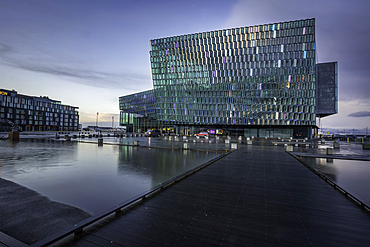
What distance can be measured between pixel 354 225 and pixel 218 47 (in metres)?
71.4

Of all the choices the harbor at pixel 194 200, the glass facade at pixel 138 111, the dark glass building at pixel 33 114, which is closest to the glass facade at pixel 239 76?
the glass facade at pixel 138 111

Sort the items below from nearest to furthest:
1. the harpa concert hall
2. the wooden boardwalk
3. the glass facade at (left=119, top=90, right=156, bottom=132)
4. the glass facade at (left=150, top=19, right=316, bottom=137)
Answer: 1. the wooden boardwalk
2. the glass facade at (left=150, top=19, right=316, bottom=137)
3. the harpa concert hall
4. the glass facade at (left=119, top=90, right=156, bottom=132)

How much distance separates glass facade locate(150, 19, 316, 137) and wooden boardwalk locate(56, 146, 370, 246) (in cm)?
6352

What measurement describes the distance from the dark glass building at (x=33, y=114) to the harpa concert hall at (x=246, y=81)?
264 ft

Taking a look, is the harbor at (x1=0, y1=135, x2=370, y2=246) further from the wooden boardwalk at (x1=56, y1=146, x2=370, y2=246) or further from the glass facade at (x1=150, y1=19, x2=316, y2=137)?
the glass facade at (x1=150, y1=19, x2=316, y2=137)

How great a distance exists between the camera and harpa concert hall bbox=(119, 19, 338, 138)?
63.1 meters

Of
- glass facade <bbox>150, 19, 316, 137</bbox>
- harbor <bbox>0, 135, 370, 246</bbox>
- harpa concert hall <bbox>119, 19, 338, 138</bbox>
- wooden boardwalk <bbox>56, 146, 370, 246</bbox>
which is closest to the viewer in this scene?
wooden boardwalk <bbox>56, 146, 370, 246</bbox>

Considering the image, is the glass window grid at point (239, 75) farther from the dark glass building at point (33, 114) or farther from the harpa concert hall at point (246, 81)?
the dark glass building at point (33, 114)

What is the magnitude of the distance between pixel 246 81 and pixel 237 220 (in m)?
68.2

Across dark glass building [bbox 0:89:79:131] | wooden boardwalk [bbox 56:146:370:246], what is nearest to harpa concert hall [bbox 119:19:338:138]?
wooden boardwalk [bbox 56:146:370:246]

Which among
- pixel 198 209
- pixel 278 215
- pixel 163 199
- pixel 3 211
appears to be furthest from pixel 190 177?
pixel 3 211

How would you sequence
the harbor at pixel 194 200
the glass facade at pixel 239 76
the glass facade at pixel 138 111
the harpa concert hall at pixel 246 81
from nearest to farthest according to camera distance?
the harbor at pixel 194 200
the glass facade at pixel 239 76
the harpa concert hall at pixel 246 81
the glass facade at pixel 138 111

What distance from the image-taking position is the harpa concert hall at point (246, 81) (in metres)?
63.1

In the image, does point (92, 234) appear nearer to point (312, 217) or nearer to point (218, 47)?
point (312, 217)
